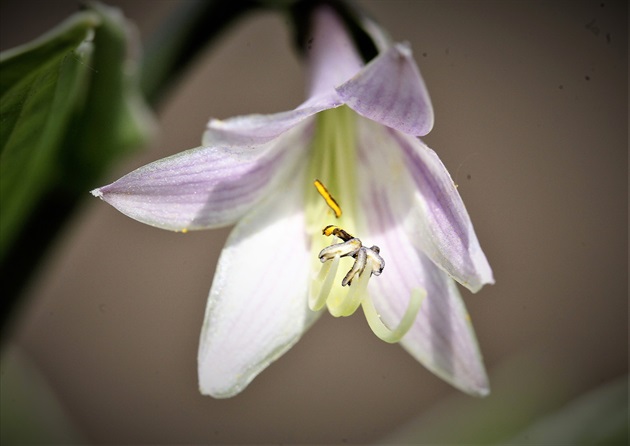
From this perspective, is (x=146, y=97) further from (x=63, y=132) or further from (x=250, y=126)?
(x=250, y=126)

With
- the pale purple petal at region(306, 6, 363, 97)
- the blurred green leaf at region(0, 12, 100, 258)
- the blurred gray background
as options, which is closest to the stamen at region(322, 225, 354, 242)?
the pale purple petal at region(306, 6, 363, 97)

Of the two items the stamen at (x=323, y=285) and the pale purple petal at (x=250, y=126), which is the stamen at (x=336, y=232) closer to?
the stamen at (x=323, y=285)

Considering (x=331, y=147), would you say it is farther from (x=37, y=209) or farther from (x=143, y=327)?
(x=143, y=327)

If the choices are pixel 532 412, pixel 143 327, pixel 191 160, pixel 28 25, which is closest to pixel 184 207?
pixel 191 160

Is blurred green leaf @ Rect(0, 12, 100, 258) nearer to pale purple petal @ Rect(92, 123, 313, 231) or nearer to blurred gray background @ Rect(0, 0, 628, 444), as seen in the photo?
pale purple petal @ Rect(92, 123, 313, 231)

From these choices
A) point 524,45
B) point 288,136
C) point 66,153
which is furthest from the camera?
point 524,45
